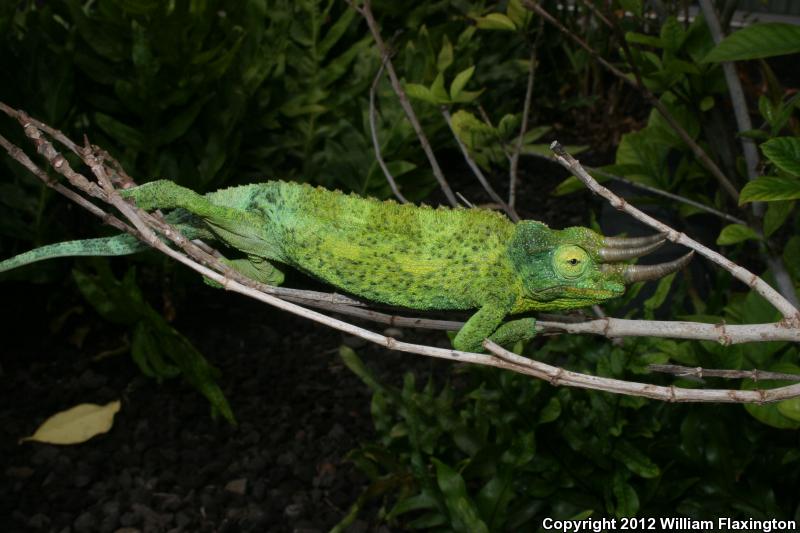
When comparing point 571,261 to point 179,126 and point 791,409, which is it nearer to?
point 791,409

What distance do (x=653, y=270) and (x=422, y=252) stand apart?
0.43 meters

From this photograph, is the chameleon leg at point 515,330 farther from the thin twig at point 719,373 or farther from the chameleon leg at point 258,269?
the chameleon leg at point 258,269

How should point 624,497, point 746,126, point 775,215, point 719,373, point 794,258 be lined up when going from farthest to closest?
point 624,497
point 794,258
point 746,126
point 775,215
point 719,373

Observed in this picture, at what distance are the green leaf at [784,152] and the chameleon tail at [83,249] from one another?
117cm

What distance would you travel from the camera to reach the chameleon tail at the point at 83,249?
165 cm

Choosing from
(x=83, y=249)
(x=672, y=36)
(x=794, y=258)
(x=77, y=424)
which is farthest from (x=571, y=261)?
(x=77, y=424)

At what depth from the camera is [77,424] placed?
3.26 metres

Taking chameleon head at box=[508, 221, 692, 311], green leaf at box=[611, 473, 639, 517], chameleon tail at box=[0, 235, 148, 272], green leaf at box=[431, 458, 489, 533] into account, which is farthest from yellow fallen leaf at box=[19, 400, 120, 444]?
chameleon head at box=[508, 221, 692, 311]

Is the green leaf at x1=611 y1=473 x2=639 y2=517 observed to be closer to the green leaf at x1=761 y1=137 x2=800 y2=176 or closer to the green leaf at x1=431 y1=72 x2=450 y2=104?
the green leaf at x1=431 y1=72 x2=450 y2=104

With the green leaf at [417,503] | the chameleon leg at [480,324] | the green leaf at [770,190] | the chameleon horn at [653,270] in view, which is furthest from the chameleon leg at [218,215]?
the green leaf at [417,503]

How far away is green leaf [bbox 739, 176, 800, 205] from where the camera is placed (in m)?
1.39

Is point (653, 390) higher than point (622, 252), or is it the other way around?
point (622, 252)

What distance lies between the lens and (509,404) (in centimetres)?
271

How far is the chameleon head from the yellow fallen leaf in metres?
2.33
